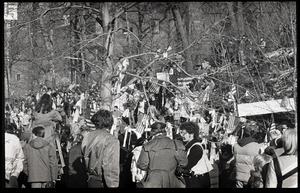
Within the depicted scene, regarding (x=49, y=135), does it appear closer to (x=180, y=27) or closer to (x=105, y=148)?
(x=105, y=148)

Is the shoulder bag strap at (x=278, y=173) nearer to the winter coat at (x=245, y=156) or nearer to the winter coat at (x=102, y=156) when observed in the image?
the winter coat at (x=102, y=156)

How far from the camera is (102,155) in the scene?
800 centimetres

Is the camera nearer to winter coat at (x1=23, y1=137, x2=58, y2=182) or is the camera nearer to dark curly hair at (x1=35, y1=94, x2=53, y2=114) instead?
winter coat at (x1=23, y1=137, x2=58, y2=182)

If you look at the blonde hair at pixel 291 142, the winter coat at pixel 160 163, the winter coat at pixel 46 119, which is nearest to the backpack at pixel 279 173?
the blonde hair at pixel 291 142

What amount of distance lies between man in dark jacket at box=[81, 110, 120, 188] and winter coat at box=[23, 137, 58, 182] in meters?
1.80

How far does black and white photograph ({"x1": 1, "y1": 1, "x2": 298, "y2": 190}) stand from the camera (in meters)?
8.25

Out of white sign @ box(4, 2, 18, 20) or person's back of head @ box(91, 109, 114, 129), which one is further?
white sign @ box(4, 2, 18, 20)

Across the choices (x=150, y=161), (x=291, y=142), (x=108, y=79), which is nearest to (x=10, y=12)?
(x=108, y=79)

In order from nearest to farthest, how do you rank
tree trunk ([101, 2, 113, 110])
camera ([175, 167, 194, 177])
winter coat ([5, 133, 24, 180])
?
camera ([175, 167, 194, 177])
winter coat ([5, 133, 24, 180])
tree trunk ([101, 2, 113, 110])

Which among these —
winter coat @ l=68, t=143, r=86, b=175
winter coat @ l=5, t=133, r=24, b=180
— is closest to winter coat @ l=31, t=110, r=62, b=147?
winter coat @ l=68, t=143, r=86, b=175

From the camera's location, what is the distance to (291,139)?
7273 mm

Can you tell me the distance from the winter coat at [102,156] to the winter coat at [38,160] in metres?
1.80

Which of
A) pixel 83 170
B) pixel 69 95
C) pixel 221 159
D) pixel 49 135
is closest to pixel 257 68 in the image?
pixel 69 95

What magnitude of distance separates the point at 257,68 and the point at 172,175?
511 inches
